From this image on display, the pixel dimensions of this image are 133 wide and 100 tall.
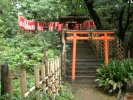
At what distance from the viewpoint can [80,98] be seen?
12805 millimetres

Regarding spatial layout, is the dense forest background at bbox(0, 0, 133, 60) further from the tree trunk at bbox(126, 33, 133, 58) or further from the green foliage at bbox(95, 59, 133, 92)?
the green foliage at bbox(95, 59, 133, 92)

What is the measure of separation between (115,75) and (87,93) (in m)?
1.57

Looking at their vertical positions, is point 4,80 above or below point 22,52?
above

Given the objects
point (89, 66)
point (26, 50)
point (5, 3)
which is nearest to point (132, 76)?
point (89, 66)

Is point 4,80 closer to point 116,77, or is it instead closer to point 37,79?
point 37,79

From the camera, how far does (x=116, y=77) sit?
14.0 meters

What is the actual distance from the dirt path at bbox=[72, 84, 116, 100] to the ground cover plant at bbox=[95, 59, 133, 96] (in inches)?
16.1

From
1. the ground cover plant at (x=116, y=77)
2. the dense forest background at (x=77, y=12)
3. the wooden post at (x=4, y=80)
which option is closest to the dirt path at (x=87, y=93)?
the ground cover plant at (x=116, y=77)

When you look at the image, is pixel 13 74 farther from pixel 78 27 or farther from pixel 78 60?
pixel 78 27

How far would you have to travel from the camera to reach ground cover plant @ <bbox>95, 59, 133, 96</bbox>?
13656mm

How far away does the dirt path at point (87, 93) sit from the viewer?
13.1 m

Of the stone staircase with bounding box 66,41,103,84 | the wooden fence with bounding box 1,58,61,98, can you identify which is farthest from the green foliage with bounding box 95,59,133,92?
the wooden fence with bounding box 1,58,61,98

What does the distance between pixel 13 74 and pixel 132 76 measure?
9.47 metres

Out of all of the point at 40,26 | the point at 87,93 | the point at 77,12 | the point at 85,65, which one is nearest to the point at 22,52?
the point at 87,93
